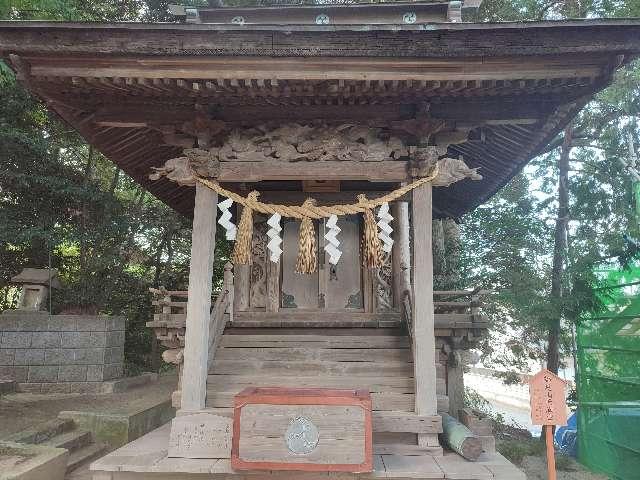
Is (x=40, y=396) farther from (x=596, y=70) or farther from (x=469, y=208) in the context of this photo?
(x=596, y=70)

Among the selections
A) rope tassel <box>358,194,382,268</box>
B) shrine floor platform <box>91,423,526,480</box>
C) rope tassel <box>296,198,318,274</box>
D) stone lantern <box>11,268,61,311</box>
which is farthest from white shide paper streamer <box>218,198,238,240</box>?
stone lantern <box>11,268,61,311</box>

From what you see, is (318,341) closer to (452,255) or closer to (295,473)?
(295,473)

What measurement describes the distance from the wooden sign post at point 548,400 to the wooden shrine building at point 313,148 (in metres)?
0.59

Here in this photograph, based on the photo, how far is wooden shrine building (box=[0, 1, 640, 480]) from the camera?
3.82m

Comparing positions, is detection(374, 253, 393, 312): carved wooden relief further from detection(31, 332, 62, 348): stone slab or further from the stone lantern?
the stone lantern

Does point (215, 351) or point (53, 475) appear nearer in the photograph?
point (53, 475)

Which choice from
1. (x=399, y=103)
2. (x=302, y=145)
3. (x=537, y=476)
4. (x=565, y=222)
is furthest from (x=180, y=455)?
(x=565, y=222)

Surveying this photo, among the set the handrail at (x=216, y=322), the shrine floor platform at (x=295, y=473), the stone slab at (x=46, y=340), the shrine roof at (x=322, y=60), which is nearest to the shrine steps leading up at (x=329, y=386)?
the shrine floor platform at (x=295, y=473)

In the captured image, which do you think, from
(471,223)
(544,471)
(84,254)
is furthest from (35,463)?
(471,223)

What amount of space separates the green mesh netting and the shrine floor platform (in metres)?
4.75

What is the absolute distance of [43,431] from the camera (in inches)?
236

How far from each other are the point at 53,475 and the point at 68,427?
2.19 meters

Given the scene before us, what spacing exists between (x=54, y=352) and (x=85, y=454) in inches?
165

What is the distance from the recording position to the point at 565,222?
35.1 ft
